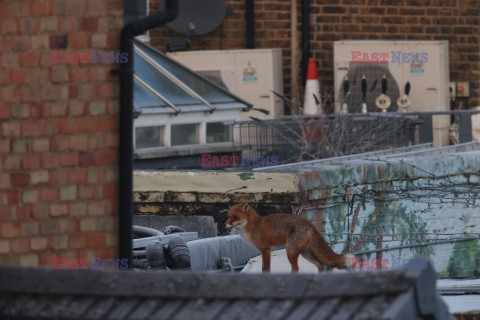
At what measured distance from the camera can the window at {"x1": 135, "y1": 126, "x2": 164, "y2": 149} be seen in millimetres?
12789

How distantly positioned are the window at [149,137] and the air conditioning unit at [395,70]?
4.91 m

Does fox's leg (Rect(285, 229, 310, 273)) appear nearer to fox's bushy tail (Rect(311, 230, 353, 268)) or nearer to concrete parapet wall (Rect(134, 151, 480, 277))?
fox's bushy tail (Rect(311, 230, 353, 268))

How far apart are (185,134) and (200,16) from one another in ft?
14.9

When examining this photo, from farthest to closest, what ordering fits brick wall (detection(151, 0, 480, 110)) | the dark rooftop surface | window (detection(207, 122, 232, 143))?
brick wall (detection(151, 0, 480, 110)) < window (detection(207, 122, 232, 143)) < the dark rooftop surface

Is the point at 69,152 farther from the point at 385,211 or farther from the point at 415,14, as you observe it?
the point at 415,14

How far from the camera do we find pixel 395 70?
17.5m

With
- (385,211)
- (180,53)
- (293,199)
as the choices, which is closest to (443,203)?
(385,211)

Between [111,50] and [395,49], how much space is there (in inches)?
536

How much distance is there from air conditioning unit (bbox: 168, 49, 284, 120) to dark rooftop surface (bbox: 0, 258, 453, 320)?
45.3 feet

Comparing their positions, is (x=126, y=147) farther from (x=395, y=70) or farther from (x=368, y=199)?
(x=395, y=70)

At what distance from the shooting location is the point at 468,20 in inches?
750

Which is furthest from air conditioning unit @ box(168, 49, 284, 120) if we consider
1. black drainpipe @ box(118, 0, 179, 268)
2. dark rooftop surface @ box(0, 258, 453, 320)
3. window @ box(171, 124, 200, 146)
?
dark rooftop surface @ box(0, 258, 453, 320)

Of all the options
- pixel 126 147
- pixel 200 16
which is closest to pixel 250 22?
pixel 200 16

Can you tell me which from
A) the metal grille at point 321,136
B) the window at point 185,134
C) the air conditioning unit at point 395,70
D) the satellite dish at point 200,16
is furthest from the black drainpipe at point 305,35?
the window at point 185,134
